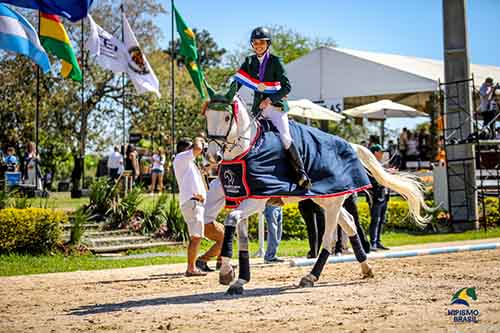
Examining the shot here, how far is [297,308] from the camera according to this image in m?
7.63

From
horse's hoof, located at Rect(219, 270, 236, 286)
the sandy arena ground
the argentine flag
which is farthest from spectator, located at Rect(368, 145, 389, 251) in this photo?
the argentine flag

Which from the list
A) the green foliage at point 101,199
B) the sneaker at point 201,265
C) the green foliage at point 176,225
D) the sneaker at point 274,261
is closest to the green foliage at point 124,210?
the green foliage at point 101,199

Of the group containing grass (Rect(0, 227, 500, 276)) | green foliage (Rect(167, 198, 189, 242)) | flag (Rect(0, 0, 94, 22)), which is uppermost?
flag (Rect(0, 0, 94, 22))

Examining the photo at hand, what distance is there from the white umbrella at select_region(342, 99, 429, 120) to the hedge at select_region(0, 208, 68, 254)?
14.1m

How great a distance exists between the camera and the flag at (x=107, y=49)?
19266 mm

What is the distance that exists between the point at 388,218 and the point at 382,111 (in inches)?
262

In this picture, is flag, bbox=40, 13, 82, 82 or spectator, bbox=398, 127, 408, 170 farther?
spectator, bbox=398, 127, 408, 170

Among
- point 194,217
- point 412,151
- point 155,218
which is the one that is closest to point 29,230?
point 155,218

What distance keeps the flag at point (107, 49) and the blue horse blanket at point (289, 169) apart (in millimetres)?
11058

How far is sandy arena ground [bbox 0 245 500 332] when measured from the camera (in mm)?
6727

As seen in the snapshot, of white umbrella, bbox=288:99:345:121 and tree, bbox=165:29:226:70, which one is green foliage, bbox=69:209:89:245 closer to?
white umbrella, bbox=288:99:345:121

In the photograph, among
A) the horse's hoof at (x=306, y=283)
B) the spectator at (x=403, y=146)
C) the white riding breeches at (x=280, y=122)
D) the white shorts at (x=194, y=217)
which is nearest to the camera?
the white riding breeches at (x=280, y=122)

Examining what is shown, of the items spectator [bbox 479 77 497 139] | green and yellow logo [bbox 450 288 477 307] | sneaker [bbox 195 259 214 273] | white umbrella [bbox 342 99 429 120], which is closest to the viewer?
green and yellow logo [bbox 450 288 477 307]

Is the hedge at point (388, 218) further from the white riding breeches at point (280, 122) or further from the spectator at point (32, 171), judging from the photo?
the spectator at point (32, 171)
